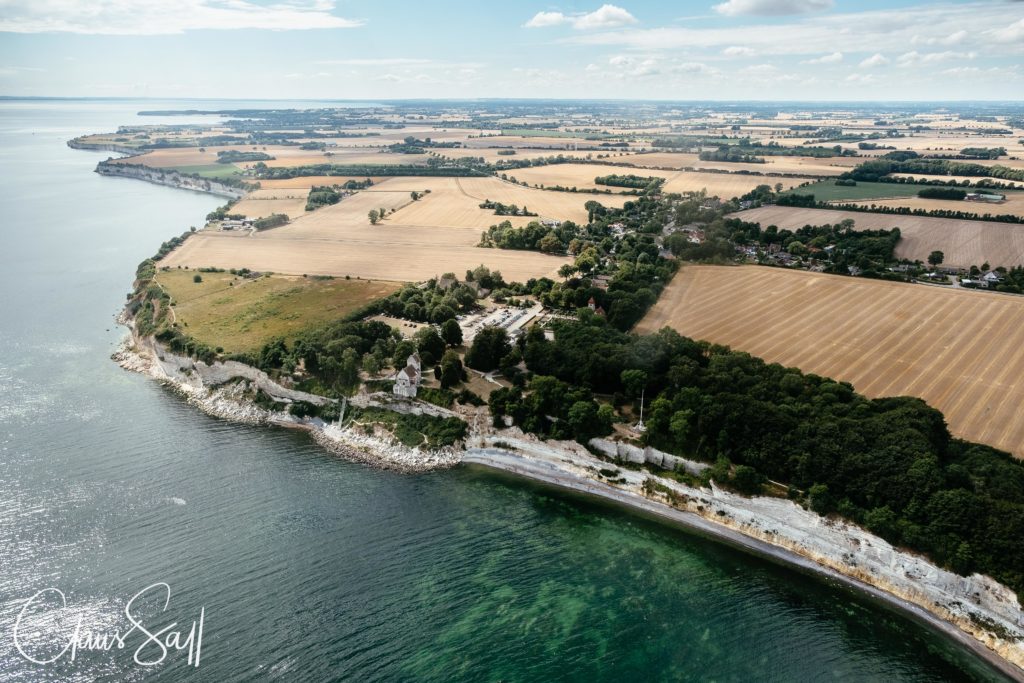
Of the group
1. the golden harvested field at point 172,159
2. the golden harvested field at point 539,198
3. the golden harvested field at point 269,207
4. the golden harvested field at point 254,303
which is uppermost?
the golden harvested field at point 172,159

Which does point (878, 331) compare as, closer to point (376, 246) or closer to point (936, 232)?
point (936, 232)

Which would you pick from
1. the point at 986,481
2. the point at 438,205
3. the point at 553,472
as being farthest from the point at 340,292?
the point at 986,481

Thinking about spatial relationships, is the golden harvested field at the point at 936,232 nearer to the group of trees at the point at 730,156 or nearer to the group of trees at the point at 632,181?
the group of trees at the point at 632,181

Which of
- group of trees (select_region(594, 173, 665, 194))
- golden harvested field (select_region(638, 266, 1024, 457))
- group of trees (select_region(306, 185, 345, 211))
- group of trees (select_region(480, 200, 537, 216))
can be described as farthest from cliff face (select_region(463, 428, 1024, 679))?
group of trees (select_region(306, 185, 345, 211))

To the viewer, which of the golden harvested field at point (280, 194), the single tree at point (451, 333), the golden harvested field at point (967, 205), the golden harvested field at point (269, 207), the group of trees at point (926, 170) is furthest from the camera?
the group of trees at point (926, 170)

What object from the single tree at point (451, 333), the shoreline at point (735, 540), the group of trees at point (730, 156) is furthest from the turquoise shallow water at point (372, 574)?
the group of trees at point (730, 156)

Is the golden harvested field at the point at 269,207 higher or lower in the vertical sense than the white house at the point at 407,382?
higher

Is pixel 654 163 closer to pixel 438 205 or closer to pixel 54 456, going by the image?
pixel 438 205
